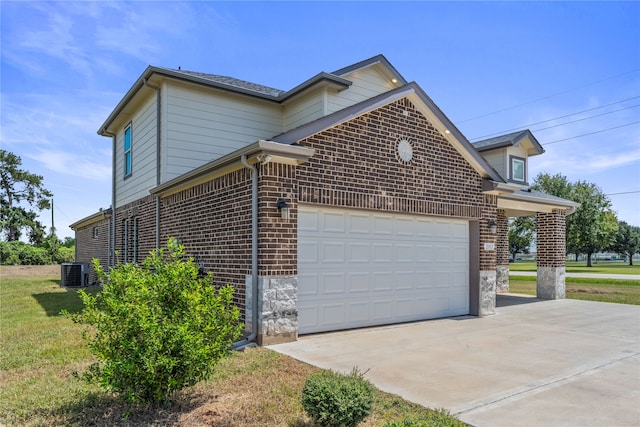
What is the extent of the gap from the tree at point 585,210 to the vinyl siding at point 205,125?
110 feet

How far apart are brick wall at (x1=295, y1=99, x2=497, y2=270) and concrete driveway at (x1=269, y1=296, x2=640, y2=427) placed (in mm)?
2439

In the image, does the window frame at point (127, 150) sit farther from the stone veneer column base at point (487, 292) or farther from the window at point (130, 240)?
the stone veneer column base at point (487, 292)

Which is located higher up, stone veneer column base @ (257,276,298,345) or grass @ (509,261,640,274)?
stone veneer column base @ (257,276,298,345)

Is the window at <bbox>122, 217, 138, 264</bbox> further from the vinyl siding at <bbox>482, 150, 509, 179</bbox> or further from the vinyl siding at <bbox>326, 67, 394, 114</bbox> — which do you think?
the vinyl siding at <bbox>482, 150, 509, 179</bbox>

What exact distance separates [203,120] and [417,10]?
241 inches

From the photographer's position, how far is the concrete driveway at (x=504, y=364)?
170 inches

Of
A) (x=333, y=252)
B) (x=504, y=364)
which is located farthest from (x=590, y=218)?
(x=504, y=364)

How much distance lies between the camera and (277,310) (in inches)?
277

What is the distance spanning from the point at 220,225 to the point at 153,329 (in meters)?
4.68

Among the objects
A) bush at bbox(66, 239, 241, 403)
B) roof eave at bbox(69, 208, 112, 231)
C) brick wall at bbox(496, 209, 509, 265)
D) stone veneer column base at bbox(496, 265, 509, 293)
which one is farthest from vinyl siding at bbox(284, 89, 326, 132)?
stone veneer column base at bbox(496, 265, 509, 293)

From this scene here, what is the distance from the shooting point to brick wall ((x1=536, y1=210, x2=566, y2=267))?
14672 millimetres

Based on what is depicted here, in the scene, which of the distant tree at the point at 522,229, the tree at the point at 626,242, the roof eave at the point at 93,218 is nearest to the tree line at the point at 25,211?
the roof eave at the point at 93,218

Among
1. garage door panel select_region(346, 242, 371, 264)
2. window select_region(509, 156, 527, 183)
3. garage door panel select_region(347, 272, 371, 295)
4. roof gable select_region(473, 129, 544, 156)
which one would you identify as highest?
roof gable select_region(473, 129, 544, 156)

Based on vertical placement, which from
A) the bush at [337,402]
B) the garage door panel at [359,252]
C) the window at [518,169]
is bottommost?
the bush at [337,402]
